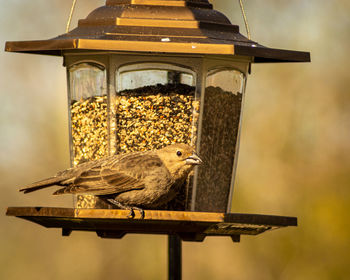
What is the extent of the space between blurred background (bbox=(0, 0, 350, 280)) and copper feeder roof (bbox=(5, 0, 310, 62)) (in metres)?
4.47

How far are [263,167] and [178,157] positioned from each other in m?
4.94

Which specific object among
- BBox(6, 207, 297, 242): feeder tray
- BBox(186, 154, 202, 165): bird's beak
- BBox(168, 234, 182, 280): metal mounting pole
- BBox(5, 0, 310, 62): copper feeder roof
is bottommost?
BBox(168, 234, 182, 280): metal mounting pole

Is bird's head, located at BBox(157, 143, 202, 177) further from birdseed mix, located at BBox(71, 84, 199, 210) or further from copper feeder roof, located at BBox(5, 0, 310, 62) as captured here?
copper feeder roof, located at BBox(5, 0, 310, 62)

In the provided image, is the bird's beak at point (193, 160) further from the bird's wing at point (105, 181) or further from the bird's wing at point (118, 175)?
the bird's wing at point (105, 181)

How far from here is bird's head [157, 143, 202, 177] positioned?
9.73 metres

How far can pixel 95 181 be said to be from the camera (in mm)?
9625

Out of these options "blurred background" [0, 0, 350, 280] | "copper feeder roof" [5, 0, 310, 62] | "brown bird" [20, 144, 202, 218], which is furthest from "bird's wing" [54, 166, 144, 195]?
"blurred background" [0, 0, 350, 280]

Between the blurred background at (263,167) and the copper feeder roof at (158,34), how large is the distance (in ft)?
14.7

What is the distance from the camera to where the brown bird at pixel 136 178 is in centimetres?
963

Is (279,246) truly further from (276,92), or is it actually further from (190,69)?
(190,69)

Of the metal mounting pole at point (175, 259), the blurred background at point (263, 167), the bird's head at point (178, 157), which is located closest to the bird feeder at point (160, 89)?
the bird's head at point (178, 157)

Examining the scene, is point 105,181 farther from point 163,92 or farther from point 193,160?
point 163,92

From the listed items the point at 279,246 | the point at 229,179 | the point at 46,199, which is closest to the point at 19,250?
the point at 46,199

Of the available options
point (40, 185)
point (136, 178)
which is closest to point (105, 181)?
point (136, 178)
